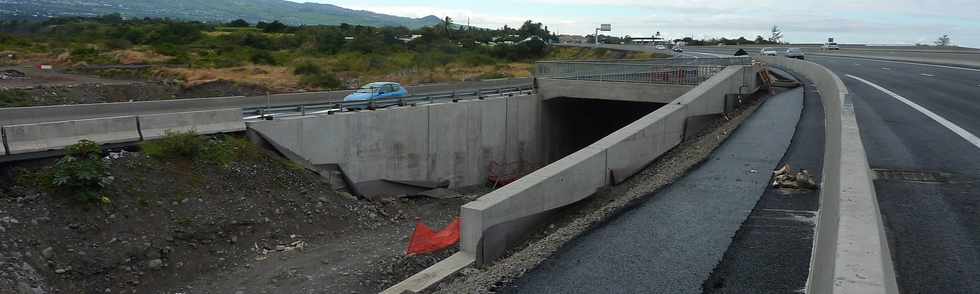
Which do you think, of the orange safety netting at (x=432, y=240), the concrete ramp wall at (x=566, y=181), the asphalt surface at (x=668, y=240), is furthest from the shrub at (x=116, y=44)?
the asphalt surface at (x=668, y=240)

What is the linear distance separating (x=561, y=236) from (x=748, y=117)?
12.4 meters

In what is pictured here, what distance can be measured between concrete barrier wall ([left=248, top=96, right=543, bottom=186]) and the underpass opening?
45.5 inches

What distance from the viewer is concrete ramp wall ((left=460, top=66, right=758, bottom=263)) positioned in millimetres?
10305

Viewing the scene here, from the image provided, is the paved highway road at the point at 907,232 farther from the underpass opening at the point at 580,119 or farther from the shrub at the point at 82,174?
the underpass opening at the point at 580,119

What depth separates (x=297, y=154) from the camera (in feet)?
65.5

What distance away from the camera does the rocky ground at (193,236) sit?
13.3 meters

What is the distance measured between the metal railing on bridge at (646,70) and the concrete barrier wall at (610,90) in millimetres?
298

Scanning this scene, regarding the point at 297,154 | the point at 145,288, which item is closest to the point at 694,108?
the point at 297,154

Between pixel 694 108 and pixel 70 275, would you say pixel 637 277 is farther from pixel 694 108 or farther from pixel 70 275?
pixel 694 108

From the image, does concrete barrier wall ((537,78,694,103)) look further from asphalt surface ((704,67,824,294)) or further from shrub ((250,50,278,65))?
shrub ((250,50,278,65))

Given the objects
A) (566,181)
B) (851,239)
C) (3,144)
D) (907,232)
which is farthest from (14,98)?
(851,239)

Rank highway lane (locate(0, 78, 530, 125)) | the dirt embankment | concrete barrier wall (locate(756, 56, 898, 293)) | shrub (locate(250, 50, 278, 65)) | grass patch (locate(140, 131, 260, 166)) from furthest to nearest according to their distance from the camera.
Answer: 1. shrub (locate(250, 50, 278, 65))
2. the dirt embankment
3. highway lane (locate(0, 78, 530, 125))
4. grass patch (locate(140, 131, 260, 166))
5. concrete barrier wall (locate(756, 56, 898, 293))

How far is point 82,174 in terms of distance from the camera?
14.6 m

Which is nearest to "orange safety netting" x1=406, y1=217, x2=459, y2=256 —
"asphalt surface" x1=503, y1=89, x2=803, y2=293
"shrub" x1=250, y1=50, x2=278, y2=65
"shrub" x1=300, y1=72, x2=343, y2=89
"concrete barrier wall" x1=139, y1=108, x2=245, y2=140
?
"asphalt surface" x1=503, y1=89, x2=803, y2=293
